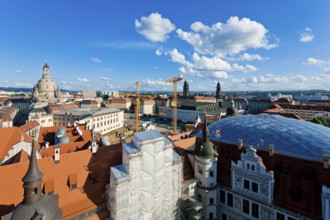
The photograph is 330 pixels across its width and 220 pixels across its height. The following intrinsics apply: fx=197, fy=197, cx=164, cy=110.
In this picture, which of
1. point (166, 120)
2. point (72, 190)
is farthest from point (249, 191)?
point (166, 120)

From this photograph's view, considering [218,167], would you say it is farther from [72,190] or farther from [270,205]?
[72,190]

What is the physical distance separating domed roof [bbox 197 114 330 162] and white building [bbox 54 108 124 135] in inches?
3204

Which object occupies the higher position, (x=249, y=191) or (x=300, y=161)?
(x=300, y=161)

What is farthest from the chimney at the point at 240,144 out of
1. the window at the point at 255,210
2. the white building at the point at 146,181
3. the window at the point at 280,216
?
the white building at the point at 146,181

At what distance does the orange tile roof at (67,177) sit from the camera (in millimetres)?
23672

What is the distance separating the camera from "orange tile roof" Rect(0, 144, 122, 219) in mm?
23672

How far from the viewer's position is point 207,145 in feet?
114

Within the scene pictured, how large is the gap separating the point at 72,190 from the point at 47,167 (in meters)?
4.91

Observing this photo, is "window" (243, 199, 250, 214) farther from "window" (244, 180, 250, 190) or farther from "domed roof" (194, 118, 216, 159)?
"domed roof" (194, 118, 216, 159)

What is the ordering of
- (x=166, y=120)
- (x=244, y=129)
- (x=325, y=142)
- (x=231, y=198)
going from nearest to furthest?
(x=325, y=142) → (x=231, y=198) → (x=244, y=129) → (x=166, y=120)

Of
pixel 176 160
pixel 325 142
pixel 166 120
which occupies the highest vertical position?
pixel 325 142

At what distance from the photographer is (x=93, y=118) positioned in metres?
112

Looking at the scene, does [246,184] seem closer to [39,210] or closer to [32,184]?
[39,210]

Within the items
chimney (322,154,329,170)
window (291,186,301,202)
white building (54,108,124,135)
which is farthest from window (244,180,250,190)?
white building (54,108,124,135)
